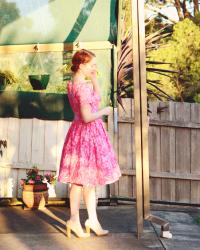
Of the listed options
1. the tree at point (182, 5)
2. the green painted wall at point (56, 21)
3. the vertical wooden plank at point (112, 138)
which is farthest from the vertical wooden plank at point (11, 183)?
the tree at point (182, 5)

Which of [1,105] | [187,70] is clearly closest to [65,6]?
[1,105]

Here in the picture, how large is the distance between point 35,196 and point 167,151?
1718mm

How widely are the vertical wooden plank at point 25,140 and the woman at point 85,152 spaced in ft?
5.98

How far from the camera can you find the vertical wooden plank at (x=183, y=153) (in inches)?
247

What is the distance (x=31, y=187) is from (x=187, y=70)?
5.46 metres

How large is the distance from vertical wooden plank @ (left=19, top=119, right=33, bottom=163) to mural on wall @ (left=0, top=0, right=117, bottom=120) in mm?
187

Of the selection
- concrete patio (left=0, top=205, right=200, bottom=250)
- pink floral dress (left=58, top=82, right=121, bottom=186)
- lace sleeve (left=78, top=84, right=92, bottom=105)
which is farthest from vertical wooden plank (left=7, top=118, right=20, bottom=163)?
lace sleeve (left=78, top=84, right=92, bottom=105)

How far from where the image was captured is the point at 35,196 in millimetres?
5652

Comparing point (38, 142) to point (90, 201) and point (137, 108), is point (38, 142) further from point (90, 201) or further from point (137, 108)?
point (137, 108)

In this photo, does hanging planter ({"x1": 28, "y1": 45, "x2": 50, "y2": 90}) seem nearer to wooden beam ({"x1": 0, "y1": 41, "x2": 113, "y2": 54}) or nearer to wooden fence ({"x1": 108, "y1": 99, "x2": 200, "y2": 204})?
wooden beam ({"x1": 0, "y1": 41, "x2": 113, "y2": 54})

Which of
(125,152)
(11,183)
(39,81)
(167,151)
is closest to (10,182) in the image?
(11,183)

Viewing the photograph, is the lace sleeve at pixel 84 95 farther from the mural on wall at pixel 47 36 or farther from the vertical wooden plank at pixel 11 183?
the vertical wooden plank at pixel 11 183

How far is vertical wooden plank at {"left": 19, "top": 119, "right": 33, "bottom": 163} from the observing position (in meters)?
6.04

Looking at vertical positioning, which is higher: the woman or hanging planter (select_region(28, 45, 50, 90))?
hanging planter (select_region(28, 45, 50, 90))
